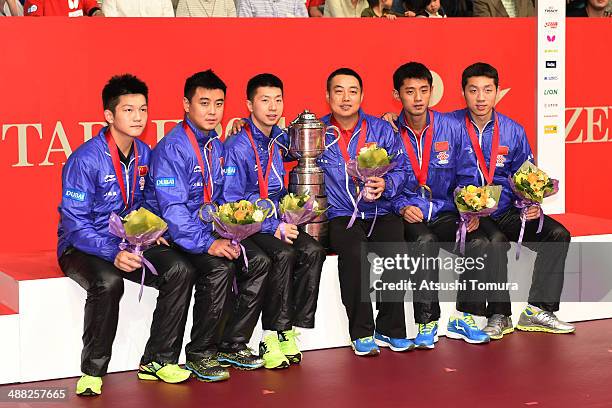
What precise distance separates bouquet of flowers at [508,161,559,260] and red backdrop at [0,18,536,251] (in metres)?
1.54

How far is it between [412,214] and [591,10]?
12.5ft

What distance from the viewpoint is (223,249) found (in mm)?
5781

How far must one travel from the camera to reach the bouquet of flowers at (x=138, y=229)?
214 inches

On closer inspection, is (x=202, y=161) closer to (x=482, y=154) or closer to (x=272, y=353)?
(x=272, y=353)

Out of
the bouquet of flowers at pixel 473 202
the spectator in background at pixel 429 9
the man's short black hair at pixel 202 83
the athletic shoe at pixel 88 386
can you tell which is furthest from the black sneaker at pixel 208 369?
the spectator in background at pixel 429 9

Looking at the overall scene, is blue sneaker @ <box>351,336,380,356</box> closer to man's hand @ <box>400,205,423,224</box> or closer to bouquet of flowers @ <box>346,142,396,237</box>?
bouquet of flowers @ <box>346,142,396,237</box>

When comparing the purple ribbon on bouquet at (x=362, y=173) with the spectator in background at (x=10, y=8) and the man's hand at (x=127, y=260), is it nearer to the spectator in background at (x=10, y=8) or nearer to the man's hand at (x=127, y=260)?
the man's hand at (x=127, y=260)

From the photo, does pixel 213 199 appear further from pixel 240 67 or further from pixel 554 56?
pixel 554 56

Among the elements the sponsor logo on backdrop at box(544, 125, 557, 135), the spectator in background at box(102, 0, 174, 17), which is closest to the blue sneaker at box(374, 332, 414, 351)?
the sponsor logo on backdrop at box(544, 125, 557, 135)

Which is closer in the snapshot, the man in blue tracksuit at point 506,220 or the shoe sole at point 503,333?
the shoe sole at point 503,333

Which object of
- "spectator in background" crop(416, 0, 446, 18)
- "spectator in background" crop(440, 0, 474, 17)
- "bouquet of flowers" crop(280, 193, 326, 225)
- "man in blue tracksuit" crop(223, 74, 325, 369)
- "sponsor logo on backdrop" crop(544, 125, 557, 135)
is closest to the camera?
"man in blue tracksuit" crop(223, 74, 325, 369)

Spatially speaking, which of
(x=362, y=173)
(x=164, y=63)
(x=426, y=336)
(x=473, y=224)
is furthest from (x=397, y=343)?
(x=164, y=63)

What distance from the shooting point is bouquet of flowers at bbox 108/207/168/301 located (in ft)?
Answer: 17.8

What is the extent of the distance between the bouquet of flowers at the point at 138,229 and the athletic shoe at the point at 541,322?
2488 millimetres
